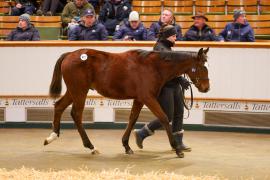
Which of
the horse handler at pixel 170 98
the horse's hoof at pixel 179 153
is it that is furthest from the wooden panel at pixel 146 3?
the horse's hoof at pixel 179 153

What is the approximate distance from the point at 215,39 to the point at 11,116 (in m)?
3.74

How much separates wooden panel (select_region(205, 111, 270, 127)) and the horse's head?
1.97m

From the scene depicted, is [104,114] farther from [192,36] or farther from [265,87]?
[265,87]

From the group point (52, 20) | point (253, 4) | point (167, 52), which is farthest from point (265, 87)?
point (52, 20)

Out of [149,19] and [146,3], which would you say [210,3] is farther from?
[149,19]

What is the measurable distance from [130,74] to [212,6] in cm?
564

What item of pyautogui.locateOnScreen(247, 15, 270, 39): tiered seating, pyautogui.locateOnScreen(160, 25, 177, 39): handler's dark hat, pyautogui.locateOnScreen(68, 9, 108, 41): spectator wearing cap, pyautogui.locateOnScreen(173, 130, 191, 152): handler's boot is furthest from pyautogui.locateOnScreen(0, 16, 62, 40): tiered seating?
pyautogui.locateOnScreen(173, 130, 191, 152): handler's boot

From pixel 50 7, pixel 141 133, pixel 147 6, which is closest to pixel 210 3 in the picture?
pixel 147 6

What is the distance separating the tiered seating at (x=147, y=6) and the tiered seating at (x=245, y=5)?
154cm

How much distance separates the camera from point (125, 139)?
8.49 m

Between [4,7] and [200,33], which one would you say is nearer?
[200,33]

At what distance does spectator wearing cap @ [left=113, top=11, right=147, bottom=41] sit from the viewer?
1090cm

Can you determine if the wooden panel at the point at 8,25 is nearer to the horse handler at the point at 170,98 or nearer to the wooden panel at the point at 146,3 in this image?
the wooden panel at the point at 146,3

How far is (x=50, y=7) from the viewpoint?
14070 millimetres
